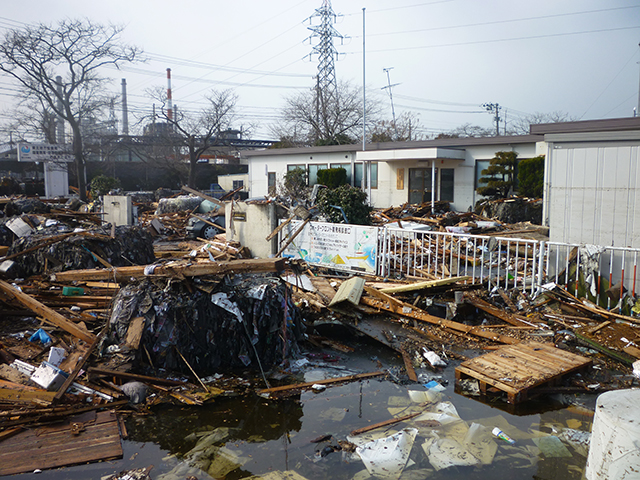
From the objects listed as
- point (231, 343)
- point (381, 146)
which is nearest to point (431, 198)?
point (381, 146)

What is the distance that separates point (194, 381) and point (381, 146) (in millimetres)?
25324

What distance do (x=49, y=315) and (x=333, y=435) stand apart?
526 centimetres

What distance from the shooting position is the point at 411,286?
937 centimetres

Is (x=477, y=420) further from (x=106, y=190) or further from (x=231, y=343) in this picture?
(x=106, y=190)

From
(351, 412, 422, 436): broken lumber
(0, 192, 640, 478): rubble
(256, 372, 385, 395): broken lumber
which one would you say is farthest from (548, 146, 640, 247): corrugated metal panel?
(351, 412, 422, 436): broken lumber

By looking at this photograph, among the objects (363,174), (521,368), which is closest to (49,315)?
(521,368)

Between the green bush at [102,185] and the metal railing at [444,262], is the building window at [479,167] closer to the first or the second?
the metal railing at [444,262]

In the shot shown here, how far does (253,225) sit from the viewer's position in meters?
13.7

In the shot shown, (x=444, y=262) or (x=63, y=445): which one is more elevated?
(x=444, y=262)

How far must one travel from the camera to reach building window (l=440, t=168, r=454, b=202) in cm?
2617

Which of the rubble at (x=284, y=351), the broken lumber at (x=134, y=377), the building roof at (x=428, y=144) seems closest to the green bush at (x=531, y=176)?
the building roof at (x=428, y=144)

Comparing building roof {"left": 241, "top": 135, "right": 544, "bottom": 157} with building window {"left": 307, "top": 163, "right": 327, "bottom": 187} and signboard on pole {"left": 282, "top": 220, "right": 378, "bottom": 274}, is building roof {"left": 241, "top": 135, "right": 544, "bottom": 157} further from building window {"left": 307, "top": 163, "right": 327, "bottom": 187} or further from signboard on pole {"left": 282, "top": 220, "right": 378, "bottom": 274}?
signboard on pole {"left": 282, "top": 220, "right": 378, "bottom": 274}

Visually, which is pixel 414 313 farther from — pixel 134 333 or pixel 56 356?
pixel 56 356

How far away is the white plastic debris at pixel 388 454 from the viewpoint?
4477mm
